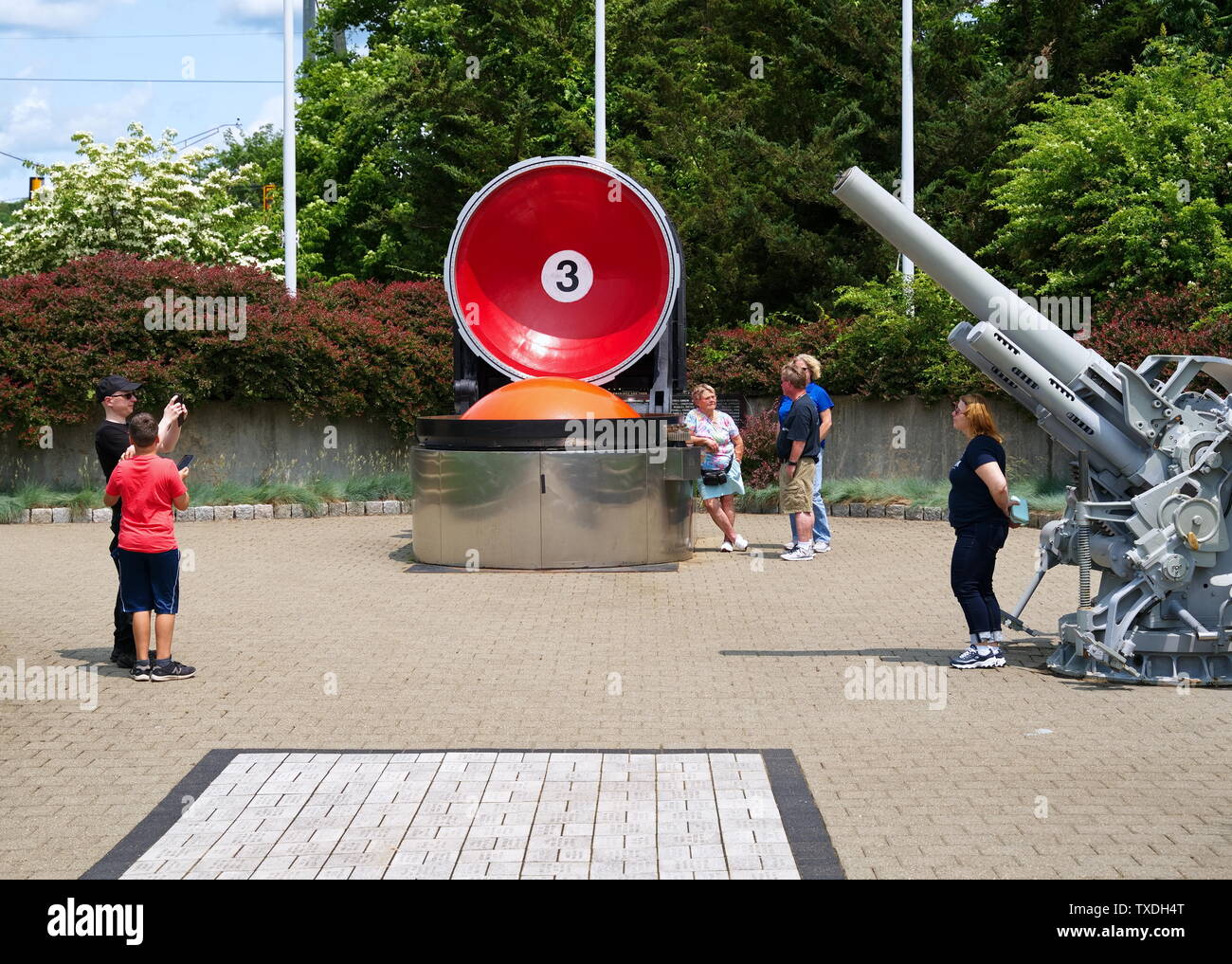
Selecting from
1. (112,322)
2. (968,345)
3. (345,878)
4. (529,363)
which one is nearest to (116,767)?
(345,878)

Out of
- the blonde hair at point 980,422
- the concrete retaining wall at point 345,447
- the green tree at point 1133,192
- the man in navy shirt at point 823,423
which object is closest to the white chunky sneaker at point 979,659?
the blonde hair at point 980,422

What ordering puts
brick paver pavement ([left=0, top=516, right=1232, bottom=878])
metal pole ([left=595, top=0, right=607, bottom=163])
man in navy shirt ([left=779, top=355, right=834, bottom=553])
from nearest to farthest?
brick paver pavement ([left=0, top=516, right=1232, bottom=878])
man in navy shirt ([left=779, top=355, right=834, bottom=553])
metal pole ([left=595, top=0, right=607, bottom=163])

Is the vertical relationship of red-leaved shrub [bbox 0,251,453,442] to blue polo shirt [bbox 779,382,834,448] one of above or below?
above

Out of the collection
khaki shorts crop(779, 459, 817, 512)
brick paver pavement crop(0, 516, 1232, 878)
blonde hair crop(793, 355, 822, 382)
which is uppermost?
blonde hair crop(793, 355, 822, 382)

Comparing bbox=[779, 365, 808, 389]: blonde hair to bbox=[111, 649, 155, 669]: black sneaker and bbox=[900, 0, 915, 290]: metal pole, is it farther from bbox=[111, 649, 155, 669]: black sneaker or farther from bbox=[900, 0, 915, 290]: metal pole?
bbox=[900, 0, 915, 290]: metal pole

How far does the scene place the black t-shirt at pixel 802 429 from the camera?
1410 cm

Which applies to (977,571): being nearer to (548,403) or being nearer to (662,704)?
(662,704)

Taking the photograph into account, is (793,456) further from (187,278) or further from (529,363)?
(187,278)

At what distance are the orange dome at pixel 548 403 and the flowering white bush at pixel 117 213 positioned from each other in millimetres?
14572

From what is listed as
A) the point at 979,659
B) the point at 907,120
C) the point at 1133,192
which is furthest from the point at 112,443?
the point at 907,120

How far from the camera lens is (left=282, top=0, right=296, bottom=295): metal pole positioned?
22656 millimetres

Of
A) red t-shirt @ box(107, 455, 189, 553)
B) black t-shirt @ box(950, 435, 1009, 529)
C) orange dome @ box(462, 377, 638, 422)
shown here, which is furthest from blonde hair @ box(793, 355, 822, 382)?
red t-shirt @ box(107, 455, 189, 553)

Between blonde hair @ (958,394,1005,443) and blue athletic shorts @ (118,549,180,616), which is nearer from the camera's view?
blue athletic shorts @ (118,549,180,616)

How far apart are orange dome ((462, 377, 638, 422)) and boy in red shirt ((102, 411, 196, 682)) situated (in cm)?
508
